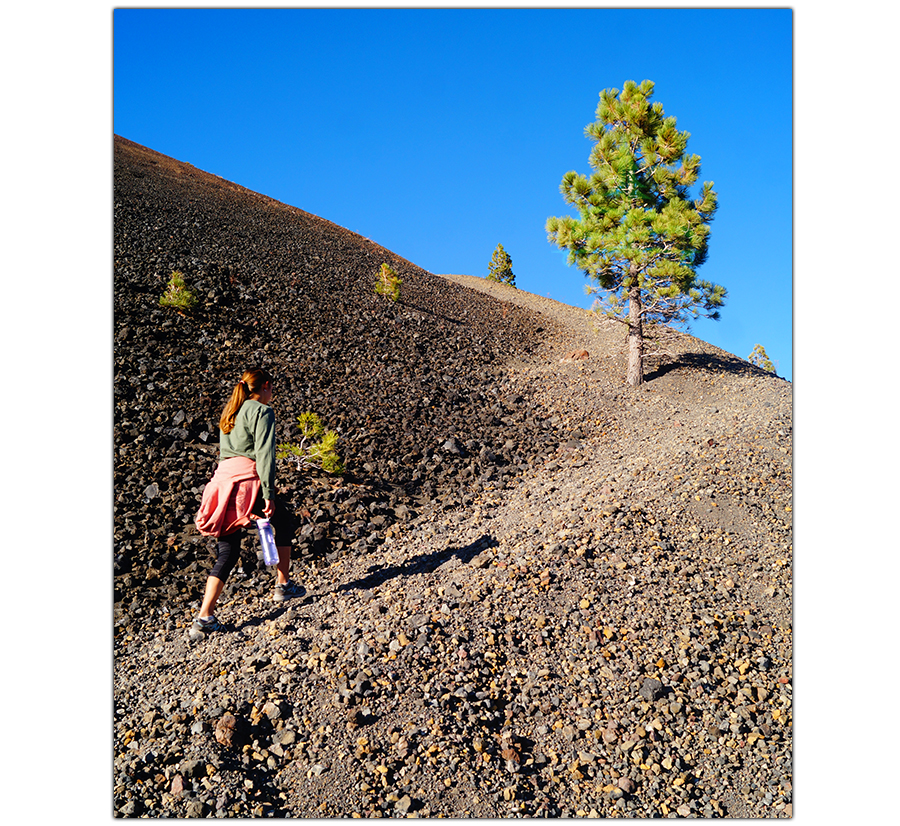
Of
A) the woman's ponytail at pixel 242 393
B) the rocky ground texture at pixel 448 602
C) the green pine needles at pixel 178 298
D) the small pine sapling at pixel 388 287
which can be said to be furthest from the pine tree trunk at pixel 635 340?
the woman's ponytail at pixel 242 393

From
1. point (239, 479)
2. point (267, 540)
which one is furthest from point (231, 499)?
point (267, 540)

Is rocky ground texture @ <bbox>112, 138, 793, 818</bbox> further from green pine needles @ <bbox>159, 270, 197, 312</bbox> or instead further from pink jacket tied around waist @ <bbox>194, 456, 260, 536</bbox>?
pink jacket tied around waist @ <bbox>194, 456, 260, 536</bbox>

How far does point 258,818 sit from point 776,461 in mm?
5978

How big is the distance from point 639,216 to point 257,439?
1026cm

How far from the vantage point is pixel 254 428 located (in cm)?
376

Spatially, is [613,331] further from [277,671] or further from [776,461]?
[277,671]

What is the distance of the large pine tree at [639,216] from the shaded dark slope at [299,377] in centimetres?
297

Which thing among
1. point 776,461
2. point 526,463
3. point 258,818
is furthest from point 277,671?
point 776,461

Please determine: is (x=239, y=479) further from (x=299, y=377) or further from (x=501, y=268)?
(x=501, y=268)

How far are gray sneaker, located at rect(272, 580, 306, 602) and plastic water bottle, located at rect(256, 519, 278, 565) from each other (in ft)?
2.20

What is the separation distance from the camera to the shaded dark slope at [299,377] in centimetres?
586

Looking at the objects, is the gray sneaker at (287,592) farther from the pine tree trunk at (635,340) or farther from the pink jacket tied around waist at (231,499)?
the pine tree trunk at (635,340)

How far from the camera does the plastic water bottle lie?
378 cm

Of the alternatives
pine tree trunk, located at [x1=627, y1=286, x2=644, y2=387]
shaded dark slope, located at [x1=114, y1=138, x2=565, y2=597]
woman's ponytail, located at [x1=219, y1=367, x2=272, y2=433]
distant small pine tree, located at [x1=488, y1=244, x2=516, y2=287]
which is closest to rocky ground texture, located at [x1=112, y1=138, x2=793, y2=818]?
shaded dark slope, located at [x1=114, y1=138, x2=565, y2=597]
